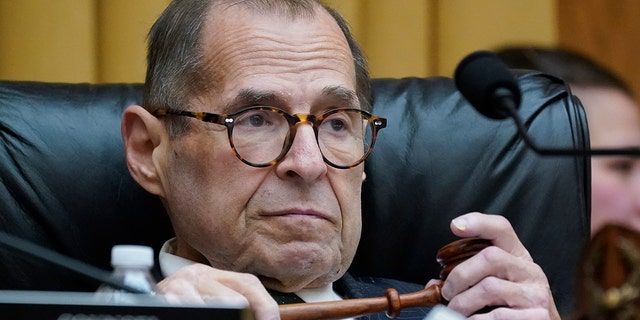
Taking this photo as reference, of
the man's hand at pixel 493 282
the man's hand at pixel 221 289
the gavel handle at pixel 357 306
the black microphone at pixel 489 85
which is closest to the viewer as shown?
the black microphone at pixel 489 85

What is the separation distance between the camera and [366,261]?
1.85 metres

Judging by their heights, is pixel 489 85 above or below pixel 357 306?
above

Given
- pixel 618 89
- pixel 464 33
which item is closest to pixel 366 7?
pixel 464 33

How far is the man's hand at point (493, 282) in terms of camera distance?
4.75 feet

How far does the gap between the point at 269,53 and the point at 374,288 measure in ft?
1.37

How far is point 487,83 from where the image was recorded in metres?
1.04

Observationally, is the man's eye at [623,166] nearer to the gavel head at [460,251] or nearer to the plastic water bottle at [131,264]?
the gavel head at [460,251]

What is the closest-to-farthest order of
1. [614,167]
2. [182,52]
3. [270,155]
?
[614,167]
[270,155]
[182,52]

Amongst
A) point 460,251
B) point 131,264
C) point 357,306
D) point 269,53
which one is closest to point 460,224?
point 460,251

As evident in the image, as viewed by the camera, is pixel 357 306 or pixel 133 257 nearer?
pixel 133 257

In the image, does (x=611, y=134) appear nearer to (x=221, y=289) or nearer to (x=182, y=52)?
(x=221, y=289)

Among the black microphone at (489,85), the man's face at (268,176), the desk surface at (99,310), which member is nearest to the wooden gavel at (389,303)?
the man's face at (268,176)

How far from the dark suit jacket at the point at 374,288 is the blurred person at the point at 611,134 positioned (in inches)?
14.6

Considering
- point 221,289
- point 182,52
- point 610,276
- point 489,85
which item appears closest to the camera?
point 610,276
